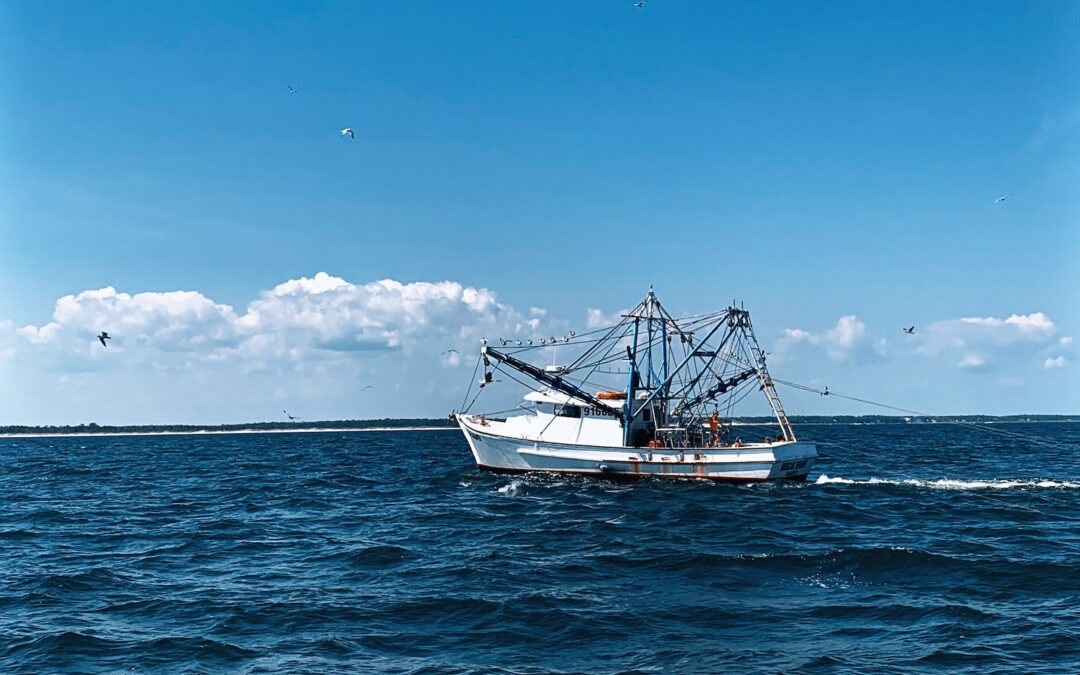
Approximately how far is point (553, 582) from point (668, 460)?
2524 cm

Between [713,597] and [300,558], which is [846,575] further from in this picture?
[300,558]

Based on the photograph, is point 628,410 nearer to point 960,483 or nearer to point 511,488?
point 511,488

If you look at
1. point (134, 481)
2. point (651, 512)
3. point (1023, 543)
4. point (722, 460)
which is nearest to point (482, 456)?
point (722, 460)

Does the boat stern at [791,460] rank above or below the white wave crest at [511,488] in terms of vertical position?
above

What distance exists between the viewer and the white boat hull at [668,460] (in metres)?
45.4

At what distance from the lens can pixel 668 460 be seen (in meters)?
46.7

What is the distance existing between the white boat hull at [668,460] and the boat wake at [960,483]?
2538 mm

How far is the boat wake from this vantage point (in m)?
44.2

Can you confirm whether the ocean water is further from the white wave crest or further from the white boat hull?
the white boat hull

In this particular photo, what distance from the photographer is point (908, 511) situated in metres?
35.3

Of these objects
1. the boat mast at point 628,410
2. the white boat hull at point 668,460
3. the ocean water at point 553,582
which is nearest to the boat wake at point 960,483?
the ocean water at point 553,582

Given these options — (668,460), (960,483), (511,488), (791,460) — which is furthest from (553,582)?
(960,483)

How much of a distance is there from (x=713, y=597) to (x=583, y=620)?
3.99 metres

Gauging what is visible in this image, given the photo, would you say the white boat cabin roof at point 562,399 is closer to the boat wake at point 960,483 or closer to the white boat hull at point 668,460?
the white boat hull at point 668,460
